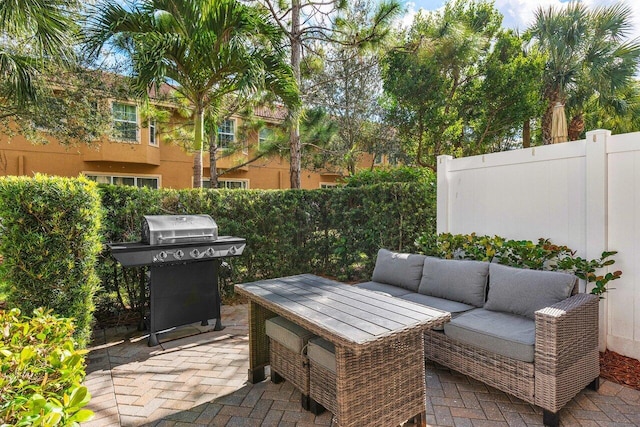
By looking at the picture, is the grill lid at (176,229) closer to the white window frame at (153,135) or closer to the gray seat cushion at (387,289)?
the gray seat cushion at (387,289)

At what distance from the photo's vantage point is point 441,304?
3.15 meters

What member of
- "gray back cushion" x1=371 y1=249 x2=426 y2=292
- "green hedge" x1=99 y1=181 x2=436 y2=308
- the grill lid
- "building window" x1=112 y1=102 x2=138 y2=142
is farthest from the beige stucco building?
"gray back cushion" x1=371 y1=249 x2=426 y2=292

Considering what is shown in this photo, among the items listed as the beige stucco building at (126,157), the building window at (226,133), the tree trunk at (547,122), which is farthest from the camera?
the building window at (226,133)

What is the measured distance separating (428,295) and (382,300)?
1.22m

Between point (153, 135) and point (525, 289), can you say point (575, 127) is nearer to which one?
point (525, 289)

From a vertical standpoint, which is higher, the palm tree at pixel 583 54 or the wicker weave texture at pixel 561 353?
the palm tree at pixel 583 54

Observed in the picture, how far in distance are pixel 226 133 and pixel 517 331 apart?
38.0 ft

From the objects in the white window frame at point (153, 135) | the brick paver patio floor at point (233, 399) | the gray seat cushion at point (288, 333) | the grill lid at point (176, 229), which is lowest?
the brick paver patio floor at point (233, 399)

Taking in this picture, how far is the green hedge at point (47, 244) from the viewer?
2859 mm

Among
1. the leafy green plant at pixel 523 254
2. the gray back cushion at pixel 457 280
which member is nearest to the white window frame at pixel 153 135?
the leafy green plant at pixel 523 254

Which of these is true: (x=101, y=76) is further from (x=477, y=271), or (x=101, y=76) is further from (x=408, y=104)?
(x=477, y=271)

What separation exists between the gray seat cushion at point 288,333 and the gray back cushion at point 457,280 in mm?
1559

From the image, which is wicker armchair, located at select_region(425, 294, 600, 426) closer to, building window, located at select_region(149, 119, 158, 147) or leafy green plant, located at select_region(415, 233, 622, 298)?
leafy green plant, located at select_region(415, 233, 622, 298)

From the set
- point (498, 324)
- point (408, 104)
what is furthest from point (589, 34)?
point (498, 324)
